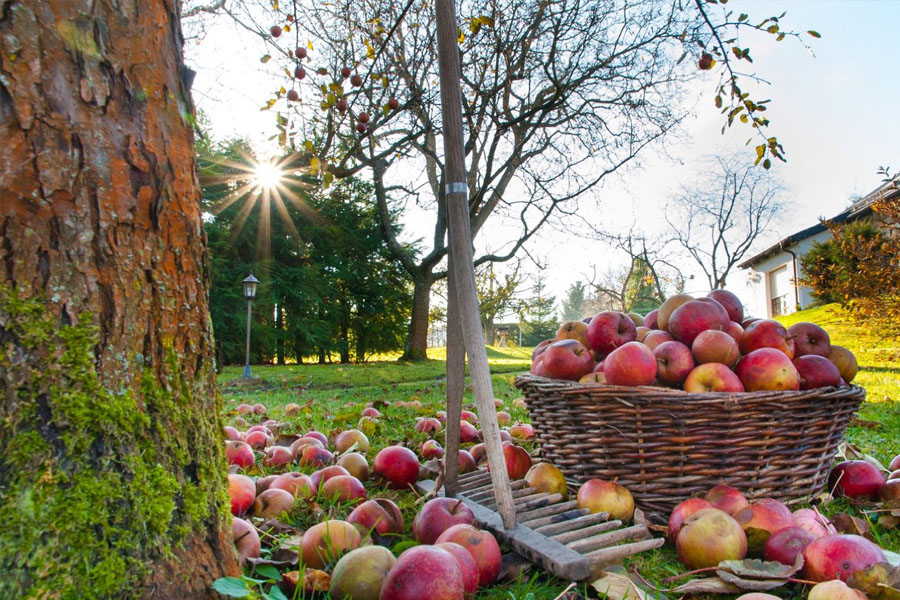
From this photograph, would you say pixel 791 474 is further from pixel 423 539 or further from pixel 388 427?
pixel 388 427

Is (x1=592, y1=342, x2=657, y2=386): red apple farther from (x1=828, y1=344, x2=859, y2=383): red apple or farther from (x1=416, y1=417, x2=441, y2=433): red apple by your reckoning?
(x1=416, y1=417, x2=441, y2=433): red apple

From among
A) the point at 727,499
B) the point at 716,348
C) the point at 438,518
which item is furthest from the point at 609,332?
the point at 438,518

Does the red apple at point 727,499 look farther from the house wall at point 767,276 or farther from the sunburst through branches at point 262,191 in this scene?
the house wall at point 767,276

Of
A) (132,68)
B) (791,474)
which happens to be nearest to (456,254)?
(132,68)

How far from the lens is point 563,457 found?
6.79ft

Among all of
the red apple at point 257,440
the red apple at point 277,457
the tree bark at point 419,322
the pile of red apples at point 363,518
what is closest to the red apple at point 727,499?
the pile of red apples at point 363,518

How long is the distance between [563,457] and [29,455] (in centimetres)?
169

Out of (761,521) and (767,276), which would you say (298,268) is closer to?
(761,521)

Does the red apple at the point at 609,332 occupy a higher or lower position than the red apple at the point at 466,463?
higher

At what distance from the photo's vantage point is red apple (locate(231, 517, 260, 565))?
4.34 ft

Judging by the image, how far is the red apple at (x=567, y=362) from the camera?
7.10 feet

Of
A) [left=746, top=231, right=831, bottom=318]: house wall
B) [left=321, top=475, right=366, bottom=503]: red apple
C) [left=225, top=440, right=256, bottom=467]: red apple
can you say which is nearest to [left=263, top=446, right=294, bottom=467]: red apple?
[left=225, top=440, right=256, bottom=467]: red apple

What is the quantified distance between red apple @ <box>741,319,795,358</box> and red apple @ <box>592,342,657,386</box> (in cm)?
49

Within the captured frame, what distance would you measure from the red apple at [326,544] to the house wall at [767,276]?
26.8 metres
